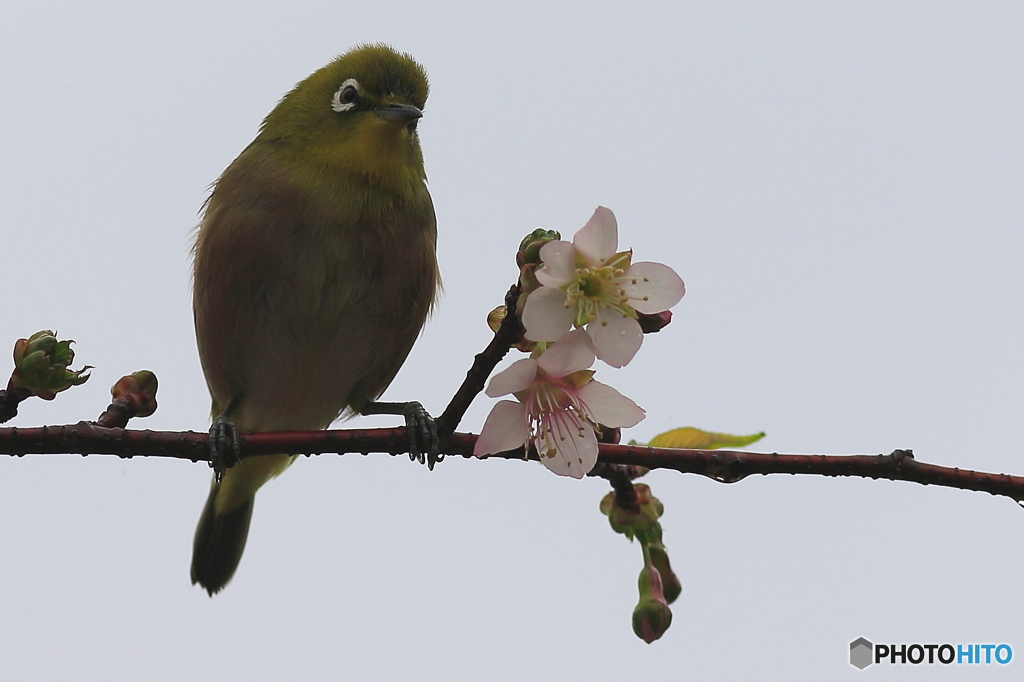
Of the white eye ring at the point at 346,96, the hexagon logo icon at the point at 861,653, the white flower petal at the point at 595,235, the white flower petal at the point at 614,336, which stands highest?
the white eye ring at the point at 346,96

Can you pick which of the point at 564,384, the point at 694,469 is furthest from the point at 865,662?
the point at 564,384

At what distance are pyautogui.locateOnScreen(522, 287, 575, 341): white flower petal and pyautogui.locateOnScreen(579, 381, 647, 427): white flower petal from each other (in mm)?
385

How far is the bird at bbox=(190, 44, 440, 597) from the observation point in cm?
466

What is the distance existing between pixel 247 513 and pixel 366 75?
10.2ft

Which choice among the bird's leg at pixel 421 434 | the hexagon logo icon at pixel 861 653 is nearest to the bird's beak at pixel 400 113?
the bird's leg at pixel 421 434

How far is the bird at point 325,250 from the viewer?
15.3 feet

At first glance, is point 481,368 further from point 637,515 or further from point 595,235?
point 637,515

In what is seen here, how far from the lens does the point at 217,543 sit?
20.5ft

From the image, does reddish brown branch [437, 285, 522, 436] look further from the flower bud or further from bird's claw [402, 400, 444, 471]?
the flower bud

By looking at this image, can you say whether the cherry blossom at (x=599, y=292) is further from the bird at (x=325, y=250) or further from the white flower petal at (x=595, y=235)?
the bird at (x=325, y=250)

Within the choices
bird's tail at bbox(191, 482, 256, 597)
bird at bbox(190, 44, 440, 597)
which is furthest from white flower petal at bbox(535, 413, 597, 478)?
bird's tail at bbox(191, 482, 256, 597)

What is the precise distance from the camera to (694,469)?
2.91m

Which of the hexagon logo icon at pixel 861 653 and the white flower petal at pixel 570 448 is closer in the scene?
the white flower petal at pixel 570 448

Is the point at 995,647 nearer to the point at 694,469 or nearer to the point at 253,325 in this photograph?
the point at 694,469
